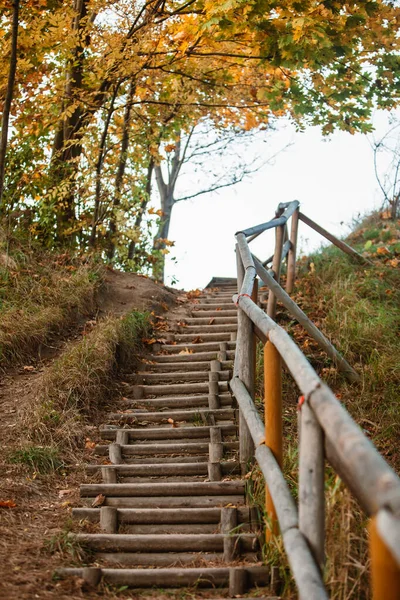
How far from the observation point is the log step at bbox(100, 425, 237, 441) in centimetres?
569

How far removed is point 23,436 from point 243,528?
2275 millimetres

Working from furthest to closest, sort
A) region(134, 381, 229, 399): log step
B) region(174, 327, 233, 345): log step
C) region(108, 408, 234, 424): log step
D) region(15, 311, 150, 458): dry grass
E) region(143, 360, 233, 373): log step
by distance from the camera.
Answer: region(174, 327, 233, 345): log step, region(143, 360, 233, 373): log step, region(134, 381, 229, 399): log step, region(108, 408, 234, 424): log step, region(15, 311, 150, 458): dry grass

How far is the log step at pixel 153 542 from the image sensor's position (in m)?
4.18

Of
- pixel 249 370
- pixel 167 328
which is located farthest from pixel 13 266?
pixel 249 370

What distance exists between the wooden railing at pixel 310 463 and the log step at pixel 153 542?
1.78 feet

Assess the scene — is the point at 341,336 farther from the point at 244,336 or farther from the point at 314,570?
the point at 314,570

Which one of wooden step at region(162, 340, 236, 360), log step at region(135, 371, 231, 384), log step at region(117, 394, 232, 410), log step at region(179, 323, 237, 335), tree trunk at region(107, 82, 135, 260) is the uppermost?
tree trunk at region(107, 82, 135, 260)

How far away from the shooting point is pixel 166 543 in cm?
420

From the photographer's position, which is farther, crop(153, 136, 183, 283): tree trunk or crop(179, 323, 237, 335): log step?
crop(153, 136, 183, 283): tree trunk

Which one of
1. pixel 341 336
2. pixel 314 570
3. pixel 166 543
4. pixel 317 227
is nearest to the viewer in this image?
pixel 314 570

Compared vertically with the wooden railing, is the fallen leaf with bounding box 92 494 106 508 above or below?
below

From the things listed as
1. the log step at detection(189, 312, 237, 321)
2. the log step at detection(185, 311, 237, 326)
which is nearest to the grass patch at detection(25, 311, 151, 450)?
the log step at detection(185, 311, 237, 326)

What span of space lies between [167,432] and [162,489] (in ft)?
3.34

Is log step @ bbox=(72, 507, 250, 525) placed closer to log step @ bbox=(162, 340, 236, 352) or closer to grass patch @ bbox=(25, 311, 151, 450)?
grass patch @ bbox=(25, 311, 151, 450)
